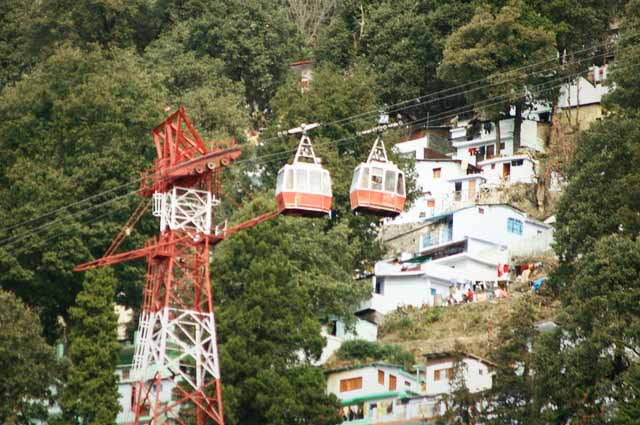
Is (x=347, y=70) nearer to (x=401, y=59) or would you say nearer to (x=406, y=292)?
(x=401, y=59)

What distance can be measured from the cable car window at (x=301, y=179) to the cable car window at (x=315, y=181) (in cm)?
17

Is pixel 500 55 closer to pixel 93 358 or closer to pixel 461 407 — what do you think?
pixel 93 358

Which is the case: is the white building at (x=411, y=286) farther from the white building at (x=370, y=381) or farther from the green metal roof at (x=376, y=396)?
the green metal roof at (x=376, y=396)

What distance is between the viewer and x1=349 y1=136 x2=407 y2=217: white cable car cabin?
5706cm

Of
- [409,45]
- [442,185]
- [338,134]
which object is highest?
[409,45]

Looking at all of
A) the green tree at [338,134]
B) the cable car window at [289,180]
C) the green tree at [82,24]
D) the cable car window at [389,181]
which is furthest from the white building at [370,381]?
the green tree at [82,24]

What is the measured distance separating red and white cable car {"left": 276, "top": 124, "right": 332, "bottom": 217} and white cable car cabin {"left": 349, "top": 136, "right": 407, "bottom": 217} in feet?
2.87

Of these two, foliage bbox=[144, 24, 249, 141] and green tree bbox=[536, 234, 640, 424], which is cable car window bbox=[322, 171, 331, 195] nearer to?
green tree bbox=[536, 234, 640, 424]

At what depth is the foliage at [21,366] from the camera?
63844 mm

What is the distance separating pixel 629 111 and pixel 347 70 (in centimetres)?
3537

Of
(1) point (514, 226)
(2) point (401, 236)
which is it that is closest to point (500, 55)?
(2) point (401, 236)

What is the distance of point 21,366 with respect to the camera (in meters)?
64.1

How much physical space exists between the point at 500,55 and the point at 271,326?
31253mm

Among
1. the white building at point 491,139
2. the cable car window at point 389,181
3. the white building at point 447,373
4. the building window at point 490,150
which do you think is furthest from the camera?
the building window at point 490,150
